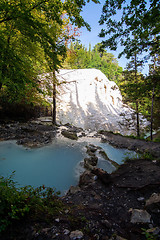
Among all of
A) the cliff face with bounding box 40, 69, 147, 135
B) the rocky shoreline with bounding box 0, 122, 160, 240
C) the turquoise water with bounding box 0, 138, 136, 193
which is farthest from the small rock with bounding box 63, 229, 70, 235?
the cliff face with bounding box 40, 69, 147, 135

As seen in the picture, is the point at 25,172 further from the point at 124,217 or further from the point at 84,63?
the point at 84,63

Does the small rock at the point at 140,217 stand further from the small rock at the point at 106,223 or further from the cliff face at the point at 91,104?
the cliff face at the point at 91,104

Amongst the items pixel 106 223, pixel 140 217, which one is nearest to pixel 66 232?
pixel 106 223

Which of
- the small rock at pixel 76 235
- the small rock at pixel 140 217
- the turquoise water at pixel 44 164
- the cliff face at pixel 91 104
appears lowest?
the turquoise water at pixel 44 164

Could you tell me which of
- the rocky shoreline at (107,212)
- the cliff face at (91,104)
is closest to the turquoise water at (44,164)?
the rocky shoreline at (107,212)

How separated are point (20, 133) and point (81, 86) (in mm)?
22738

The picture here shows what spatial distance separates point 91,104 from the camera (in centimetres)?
2688

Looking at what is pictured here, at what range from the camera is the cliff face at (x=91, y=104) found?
20.7 m

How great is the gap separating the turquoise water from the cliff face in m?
12.1

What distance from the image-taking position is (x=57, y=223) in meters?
2.04

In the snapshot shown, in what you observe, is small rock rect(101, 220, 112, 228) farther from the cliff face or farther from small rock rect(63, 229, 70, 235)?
the cliff face

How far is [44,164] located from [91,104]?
2246 cm

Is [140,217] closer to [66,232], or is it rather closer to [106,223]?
[106,223]

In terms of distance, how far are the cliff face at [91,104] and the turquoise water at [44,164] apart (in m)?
12.1
